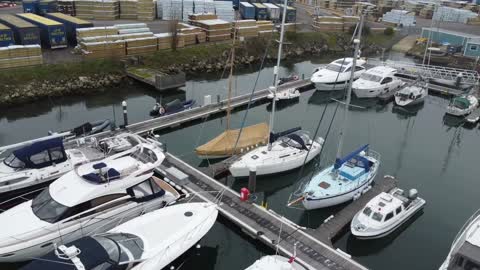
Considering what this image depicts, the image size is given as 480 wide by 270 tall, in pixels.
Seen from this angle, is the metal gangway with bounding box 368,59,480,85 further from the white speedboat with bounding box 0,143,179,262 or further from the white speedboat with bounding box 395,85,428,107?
the white speedboat with bounding box 0,143,179,262

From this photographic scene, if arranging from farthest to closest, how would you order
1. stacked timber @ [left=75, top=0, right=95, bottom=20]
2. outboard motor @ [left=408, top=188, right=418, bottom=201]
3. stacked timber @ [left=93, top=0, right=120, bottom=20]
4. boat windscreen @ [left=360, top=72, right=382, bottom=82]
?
stacked timber @ [left=93, top=0, right=120, bottom=20] < stacked timber @ [left=75, top=0, right=95, bottom=20] < boat windscreen @ [left=360, top=72, right=382, bottom=82] < outboard motor @ [left=408, top=188, right=418, bottom=201]

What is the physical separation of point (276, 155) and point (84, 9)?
4165cm

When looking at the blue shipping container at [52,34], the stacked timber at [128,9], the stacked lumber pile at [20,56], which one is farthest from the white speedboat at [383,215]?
the stacked timber at [128,9]

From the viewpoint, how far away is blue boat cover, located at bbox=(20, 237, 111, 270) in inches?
444

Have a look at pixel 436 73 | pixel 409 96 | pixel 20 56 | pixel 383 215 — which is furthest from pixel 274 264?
pixel 436 73

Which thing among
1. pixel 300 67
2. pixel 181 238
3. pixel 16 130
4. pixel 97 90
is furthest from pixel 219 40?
pixel 181 238

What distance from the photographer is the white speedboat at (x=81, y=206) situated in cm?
1345

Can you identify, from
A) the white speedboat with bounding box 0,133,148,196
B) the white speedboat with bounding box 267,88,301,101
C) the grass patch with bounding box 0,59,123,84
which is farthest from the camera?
the white speedboat with bounding box 267,88,301,101

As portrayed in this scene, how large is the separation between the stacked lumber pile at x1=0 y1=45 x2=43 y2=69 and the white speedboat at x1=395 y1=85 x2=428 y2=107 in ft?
106

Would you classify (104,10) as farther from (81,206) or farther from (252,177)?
(81,206)

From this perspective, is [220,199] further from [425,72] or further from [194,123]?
[425,72]

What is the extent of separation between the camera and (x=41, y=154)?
17688mm

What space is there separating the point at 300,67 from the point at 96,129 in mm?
30249

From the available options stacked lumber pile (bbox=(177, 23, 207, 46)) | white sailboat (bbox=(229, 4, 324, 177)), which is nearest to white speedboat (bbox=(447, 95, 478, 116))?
white sailboat (bbox=(229, 4, 324, 177))
